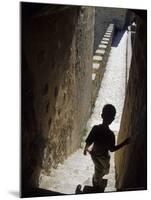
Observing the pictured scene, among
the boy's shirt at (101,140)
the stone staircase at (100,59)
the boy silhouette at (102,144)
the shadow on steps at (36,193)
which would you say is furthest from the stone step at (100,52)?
the shadow on steps at (36,193)

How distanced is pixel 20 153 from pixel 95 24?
3.49 feet

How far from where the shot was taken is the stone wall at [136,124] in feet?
13.8

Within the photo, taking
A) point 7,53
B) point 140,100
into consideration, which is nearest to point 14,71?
point 7,53

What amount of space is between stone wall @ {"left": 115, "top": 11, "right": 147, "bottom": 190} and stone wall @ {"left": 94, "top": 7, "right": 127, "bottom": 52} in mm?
147

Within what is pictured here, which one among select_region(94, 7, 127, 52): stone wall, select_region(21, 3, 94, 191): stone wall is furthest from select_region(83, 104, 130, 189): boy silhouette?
select_region(94, 7, 127, 52): stone wall

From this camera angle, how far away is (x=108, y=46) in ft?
13.5

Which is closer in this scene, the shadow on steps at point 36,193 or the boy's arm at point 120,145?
the shadow on steps at point 36,193

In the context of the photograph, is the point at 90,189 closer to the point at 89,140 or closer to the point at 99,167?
the point at 99,167

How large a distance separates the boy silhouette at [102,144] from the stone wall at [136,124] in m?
0.07

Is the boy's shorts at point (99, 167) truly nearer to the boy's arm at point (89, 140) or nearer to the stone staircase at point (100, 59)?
the boy's arm at point (89, 140)

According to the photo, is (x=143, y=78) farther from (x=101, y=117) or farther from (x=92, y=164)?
(x=92, y=164)

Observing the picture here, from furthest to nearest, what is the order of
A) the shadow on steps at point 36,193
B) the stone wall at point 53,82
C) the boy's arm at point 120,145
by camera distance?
the boy's arm at point 120,145, the shadow on steps at point 36,193, the stone wall at point 53,82

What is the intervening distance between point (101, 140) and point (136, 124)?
11.7 inches

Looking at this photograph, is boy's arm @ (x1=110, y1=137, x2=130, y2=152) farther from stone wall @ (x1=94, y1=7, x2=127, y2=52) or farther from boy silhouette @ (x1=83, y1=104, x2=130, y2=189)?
stone wall @ (x1=94, y1=7, x2=127, y2=52)
